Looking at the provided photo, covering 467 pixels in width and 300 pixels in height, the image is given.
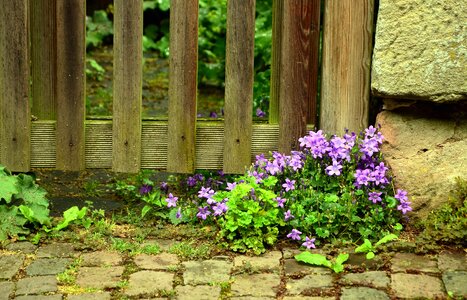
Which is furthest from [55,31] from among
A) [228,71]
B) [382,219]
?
[382,219]

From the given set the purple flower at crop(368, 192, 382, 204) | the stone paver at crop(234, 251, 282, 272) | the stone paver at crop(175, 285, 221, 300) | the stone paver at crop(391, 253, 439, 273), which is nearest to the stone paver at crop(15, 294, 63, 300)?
the stone paver at crop(175, 285, 221, 300)

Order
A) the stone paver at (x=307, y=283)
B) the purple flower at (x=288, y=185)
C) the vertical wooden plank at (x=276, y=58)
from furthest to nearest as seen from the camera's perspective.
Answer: the vertical wooden plank at (x=276, y=58)
the purple flower at (x=288, y=185)
the stone paver at (x=307, y=283)

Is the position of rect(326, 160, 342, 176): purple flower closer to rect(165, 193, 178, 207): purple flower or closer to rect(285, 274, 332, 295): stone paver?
rect(285, 274, 332, 295): stone paver

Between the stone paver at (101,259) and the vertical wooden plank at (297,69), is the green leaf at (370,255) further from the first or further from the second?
the stone paver at (101,259)

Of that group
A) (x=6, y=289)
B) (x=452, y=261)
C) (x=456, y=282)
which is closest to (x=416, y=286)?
(x=456, y=282)

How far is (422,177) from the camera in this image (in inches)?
181

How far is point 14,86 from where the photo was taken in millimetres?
4742

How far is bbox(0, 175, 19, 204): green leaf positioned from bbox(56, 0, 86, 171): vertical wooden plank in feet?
1.10

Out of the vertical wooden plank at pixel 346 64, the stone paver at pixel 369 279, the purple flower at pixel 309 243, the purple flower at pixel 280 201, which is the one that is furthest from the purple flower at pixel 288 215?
the vertical wooden plank at pixel 346 64

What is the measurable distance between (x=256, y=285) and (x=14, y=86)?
5.49 feet

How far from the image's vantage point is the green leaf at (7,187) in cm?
448

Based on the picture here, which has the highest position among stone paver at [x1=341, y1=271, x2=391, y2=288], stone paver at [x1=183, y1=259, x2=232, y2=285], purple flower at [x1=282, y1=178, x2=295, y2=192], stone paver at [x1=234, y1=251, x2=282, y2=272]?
purple flower at [x1=282, y1=178, x2=295, y2=192]

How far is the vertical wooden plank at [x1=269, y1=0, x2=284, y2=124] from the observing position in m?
4.82

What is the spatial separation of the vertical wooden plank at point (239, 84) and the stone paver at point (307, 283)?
38.5 inches
